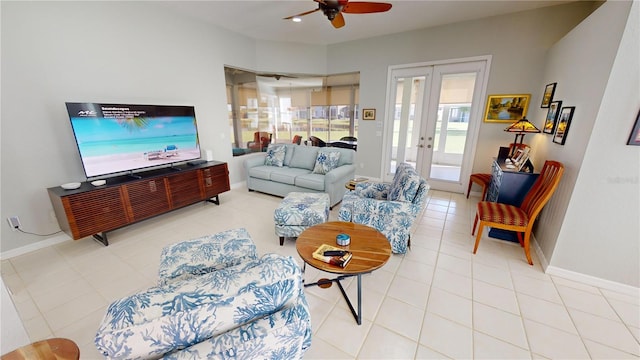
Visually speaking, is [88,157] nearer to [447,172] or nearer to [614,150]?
[614,150]

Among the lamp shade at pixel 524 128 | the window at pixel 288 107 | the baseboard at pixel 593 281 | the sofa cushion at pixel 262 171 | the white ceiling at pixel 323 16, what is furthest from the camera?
the window at pixel 288 107

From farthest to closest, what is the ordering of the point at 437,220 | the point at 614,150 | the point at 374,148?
the point at 374,148
the point at 437,220
the point at 614,150

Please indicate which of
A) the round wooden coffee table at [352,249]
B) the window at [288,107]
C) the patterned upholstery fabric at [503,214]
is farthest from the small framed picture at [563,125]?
the window at [288,107]

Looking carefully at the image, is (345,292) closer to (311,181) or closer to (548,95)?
(311,181)

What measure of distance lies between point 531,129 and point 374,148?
262cm

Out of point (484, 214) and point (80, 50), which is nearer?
point (484, 214)

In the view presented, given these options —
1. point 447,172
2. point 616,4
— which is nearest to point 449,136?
point 447,172

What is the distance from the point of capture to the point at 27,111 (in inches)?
97.5

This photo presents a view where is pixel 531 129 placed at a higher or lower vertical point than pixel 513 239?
higher

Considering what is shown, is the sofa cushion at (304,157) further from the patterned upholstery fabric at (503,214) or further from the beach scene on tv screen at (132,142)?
the patterned upholstery fabric at (503,214)

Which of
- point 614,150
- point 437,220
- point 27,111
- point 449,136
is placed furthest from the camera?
point 449,136

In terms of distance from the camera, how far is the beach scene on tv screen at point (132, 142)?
269 cm

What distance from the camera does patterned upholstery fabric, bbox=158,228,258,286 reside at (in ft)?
5.37

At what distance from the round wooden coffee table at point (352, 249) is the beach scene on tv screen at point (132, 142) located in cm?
266
